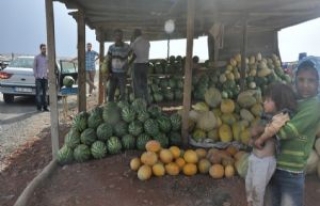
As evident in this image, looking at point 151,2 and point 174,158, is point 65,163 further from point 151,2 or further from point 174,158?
point 151,2

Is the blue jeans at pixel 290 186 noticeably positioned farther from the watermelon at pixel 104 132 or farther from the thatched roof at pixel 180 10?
the thatched roof at pixel 180 10

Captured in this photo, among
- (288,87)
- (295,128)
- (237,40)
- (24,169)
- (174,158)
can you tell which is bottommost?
(24,169)

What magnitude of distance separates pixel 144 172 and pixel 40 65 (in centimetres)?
841

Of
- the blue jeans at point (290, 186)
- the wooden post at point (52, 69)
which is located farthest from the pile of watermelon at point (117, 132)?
the blue jeans at point (290, 186)

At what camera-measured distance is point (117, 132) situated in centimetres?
673

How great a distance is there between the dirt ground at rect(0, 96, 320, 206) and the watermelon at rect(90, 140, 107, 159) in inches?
3.8

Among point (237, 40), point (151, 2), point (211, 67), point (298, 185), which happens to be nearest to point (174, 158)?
point (298, 185)

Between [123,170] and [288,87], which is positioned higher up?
[288,87]

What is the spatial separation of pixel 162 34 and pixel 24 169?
908 centimetres

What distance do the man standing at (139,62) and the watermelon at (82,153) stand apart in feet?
13.2

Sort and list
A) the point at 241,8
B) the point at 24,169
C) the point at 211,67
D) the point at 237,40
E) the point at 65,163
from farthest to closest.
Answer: the point at 237,40 < the point at 211,67 < the point at 241,8 < the point at 24,169 < the point at 65,163

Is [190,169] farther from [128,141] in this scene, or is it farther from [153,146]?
[128,141]

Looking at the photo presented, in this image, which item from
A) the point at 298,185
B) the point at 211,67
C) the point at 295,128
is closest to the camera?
the point at 295,128

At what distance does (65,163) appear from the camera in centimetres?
677
